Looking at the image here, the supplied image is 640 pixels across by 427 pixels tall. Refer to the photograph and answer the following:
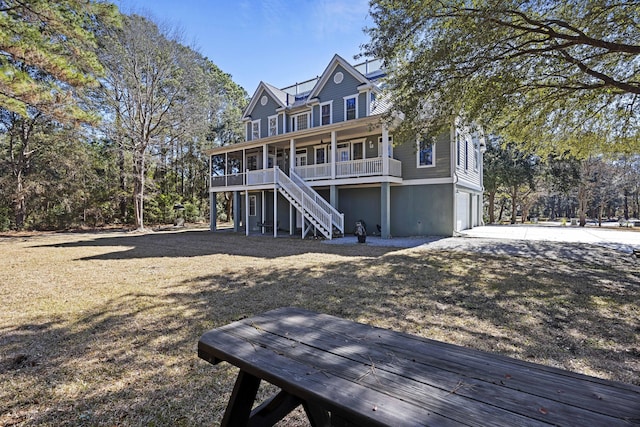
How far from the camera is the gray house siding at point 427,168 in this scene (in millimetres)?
13852

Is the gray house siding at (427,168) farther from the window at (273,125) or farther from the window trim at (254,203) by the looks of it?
the window trim at (254,203)

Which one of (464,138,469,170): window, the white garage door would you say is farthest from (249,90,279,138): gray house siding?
the white garage door

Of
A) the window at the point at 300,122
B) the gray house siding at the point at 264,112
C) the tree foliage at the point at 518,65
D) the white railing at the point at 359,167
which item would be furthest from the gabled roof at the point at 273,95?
the tree foliage at the point at 518,65

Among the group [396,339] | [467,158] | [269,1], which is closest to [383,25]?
[269,1]

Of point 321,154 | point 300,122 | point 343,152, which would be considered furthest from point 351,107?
point 300,122

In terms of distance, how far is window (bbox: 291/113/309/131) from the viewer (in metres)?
18.8

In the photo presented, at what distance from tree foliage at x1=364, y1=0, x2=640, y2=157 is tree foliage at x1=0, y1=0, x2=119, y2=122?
329 inches

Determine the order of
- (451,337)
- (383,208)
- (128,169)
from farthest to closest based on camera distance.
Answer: (128,169), (383,208), (451,337)

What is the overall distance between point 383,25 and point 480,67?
8.95ft

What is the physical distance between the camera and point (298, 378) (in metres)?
1.35

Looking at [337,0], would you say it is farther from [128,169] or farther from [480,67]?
[128,169]

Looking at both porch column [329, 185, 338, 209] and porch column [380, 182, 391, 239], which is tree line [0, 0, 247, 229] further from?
porch column [380, 182, 391, 239]

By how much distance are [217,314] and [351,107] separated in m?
14.5

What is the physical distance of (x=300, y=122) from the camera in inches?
751
